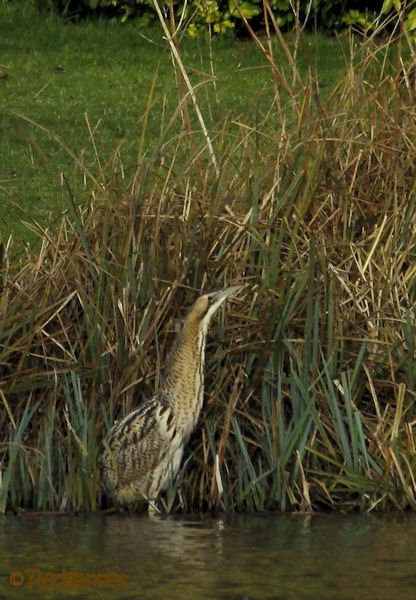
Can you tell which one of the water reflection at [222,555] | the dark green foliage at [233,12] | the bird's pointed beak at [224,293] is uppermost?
the dark green foliage at [233,12]

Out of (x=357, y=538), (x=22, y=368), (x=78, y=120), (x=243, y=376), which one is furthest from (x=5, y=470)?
(x=78, y=120)

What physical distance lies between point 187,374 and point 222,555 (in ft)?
4.22

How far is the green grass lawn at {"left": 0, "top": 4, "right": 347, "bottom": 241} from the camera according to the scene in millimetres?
15867

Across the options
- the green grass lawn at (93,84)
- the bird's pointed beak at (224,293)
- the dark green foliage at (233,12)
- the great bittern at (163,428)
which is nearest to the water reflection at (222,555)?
the great bittern at (163,428)

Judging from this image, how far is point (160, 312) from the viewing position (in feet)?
31.0

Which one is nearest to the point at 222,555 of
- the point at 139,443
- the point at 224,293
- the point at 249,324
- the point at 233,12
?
the point at 139,443

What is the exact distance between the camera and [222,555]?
8.07 meters

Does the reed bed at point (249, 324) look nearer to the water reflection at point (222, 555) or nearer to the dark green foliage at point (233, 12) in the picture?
the water reflection at point (222, 555)

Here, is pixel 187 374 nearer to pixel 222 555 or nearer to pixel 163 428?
pixel 163 428

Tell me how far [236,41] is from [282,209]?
398 inches

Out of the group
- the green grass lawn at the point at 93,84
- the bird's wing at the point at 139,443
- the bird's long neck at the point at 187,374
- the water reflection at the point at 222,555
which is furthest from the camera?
the green grass lawn at the point at 93,84

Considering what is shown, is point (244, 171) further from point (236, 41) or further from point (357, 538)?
point (236, 41)

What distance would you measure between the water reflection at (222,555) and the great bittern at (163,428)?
0.19m

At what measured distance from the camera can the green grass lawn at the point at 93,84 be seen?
15.9 m
